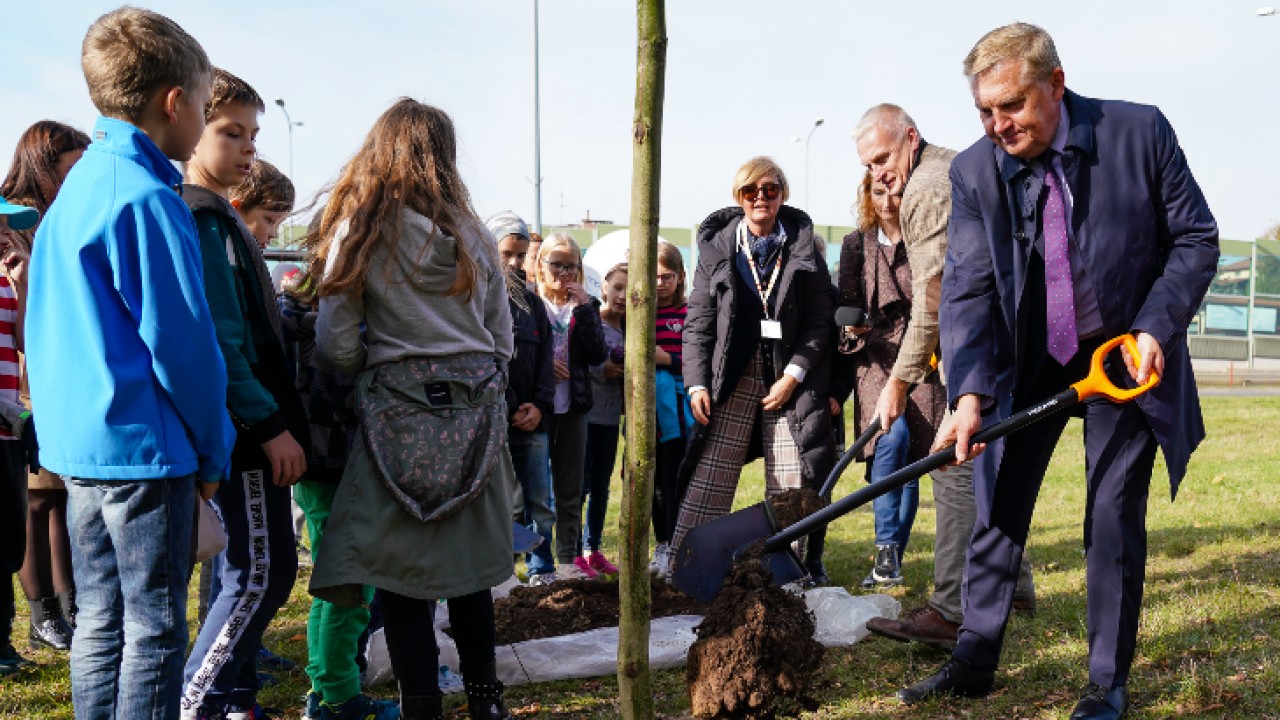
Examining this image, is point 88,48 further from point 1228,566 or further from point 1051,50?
point 1228,566

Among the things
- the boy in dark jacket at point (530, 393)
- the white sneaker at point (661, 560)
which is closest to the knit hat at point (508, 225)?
the boy in dark jacket at point (530, 393)

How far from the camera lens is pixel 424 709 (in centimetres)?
300

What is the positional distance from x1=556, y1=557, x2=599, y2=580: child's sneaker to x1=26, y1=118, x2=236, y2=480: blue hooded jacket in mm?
3171

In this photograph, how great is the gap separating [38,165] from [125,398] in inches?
91.6

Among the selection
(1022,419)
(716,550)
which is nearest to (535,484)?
(716,550)

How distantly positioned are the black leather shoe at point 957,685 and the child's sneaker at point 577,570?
7.51 feet

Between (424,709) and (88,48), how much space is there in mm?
1960

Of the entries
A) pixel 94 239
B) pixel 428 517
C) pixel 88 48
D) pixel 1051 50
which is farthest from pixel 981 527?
pixel 88 48

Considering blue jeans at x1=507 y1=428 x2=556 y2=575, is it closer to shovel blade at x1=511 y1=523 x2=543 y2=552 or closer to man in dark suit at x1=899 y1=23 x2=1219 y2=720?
shovel blade at x1=511 y1=523 x2=543 y2=552

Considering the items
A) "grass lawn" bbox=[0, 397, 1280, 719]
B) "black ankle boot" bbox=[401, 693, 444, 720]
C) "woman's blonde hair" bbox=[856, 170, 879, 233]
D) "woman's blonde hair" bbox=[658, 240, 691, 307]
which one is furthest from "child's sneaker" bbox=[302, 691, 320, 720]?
"woman's blonde hair" bbox=[658, 240, 691, 307]

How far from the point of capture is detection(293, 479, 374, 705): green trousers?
3.16m

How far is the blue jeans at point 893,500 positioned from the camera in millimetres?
5395

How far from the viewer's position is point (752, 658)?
2.78 metres

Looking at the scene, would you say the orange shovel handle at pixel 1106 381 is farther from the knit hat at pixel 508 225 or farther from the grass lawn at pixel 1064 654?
the knit hat at pixel 508 225
